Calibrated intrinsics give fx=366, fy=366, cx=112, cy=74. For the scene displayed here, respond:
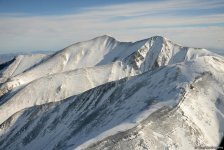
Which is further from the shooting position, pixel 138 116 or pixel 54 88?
pixel 54 88

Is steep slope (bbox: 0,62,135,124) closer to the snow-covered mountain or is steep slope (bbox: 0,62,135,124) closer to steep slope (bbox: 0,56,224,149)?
the snow-covered mountain

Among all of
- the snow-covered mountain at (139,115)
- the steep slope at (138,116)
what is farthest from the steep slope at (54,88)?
the steep slope at (138,116)

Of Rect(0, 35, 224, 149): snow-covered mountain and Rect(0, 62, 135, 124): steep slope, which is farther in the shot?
Rect(0, 62, 135, 124): steep slope

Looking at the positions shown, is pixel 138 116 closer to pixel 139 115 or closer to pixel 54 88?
pixel 139 115

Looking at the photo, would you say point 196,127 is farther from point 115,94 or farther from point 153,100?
point 115,94

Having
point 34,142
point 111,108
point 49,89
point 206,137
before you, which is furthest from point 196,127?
point 49,89

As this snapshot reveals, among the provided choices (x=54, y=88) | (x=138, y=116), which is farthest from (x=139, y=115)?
(x=54, y=88)

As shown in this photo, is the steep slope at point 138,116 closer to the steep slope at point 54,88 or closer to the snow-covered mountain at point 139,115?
the snow-covered mountain at point 139,115

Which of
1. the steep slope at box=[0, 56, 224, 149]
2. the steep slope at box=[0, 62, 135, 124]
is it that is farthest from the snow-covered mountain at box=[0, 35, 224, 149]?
the steep slope at box=[0, 62, 135, 124]
